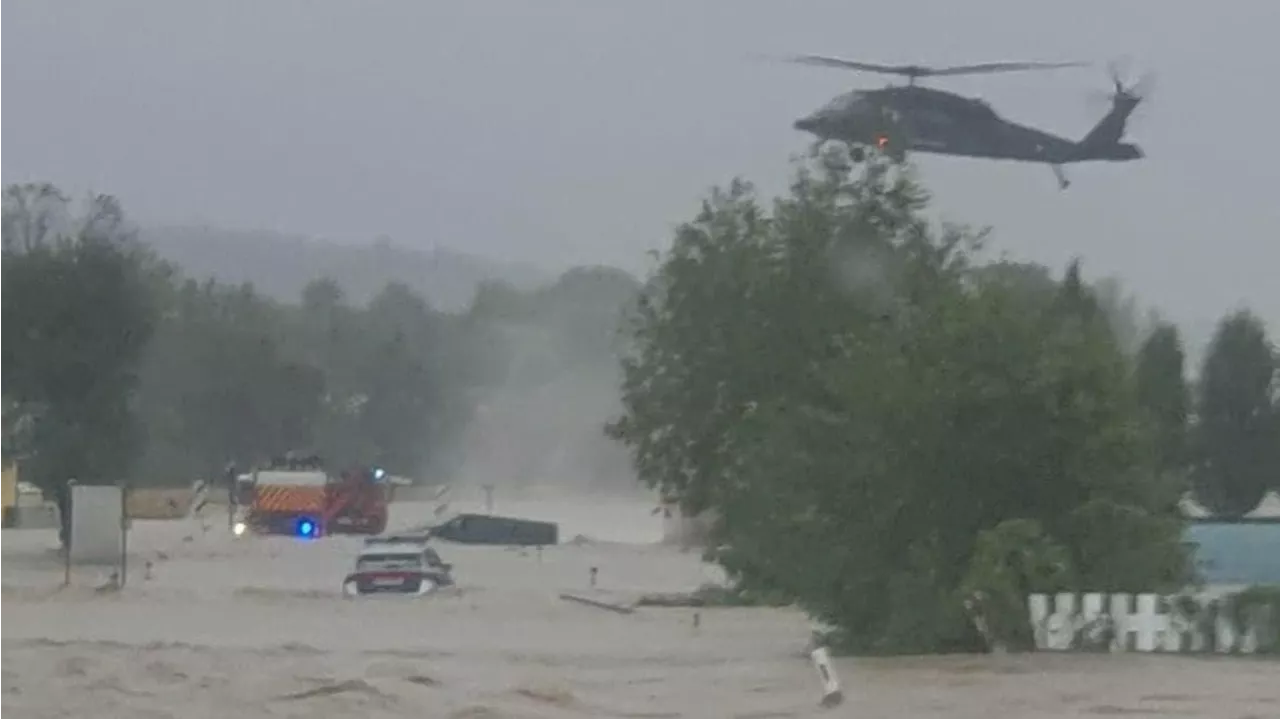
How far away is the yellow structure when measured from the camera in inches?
2913

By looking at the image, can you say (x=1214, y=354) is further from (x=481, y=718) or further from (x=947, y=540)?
(x=481, y=718)

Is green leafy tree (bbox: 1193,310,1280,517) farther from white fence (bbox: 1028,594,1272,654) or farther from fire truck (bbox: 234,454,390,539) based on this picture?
white fence (bbox: 1028,594,1272,654)

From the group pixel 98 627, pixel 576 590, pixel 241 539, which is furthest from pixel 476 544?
pixel 98 627

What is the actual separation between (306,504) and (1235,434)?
30.7 metres

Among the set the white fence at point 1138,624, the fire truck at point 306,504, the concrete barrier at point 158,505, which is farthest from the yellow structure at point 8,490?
the white fence at point 1138,624

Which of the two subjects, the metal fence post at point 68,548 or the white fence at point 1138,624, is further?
the metal fence post at point 68,548

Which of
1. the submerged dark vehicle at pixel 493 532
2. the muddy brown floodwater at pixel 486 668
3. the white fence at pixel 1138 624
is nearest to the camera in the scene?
the muddy brown floodwater at pixel 486 668

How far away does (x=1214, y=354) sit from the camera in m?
59.2

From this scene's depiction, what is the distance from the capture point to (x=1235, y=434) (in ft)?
188

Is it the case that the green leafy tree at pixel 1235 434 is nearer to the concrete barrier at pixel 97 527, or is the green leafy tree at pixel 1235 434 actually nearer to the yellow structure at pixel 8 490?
the concrete barrier at pixel 97 527

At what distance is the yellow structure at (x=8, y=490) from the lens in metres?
74.0

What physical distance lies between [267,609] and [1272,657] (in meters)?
21.8

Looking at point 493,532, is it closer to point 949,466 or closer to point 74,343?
point 74,343

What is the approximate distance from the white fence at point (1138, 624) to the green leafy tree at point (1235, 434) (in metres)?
31.6
